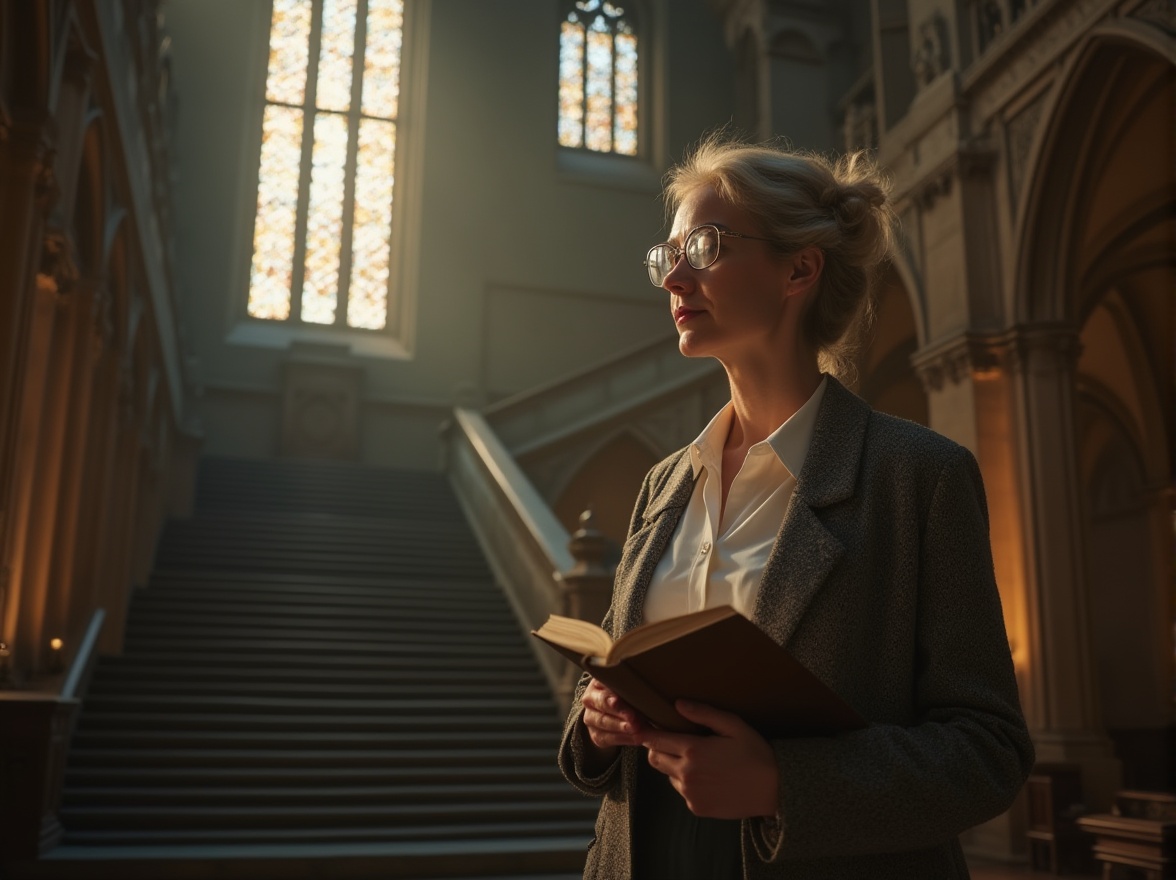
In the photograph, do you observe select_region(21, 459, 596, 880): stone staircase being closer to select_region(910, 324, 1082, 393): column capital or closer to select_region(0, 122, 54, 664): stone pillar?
select_region(0, 122, 54, 664): stone pillar

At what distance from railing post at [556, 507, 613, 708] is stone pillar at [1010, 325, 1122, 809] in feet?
12.0

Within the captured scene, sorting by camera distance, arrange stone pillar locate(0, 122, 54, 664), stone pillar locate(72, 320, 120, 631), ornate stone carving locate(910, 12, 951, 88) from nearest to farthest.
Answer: stone pillar locate(0, 122, 54, 664)
stone pillar locate(72, 320, 120, 631)
ornate stone carving locate(910, 12, 951, 88)

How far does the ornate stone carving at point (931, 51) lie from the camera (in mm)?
11500

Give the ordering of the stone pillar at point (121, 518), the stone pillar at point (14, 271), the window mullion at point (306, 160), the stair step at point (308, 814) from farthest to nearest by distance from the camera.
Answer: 1. the window mullion at point (306, 160)
2. the stone pillar at point (121, 518)
3. the stair step at point (308, 814)
4. the stone pillar at point (14, 271)

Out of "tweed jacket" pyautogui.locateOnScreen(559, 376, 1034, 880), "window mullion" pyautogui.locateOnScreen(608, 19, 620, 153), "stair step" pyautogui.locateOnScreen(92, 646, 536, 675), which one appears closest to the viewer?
"tweed jacket" pyautogui.locateOnScreen(559, 376, 1034, 880)

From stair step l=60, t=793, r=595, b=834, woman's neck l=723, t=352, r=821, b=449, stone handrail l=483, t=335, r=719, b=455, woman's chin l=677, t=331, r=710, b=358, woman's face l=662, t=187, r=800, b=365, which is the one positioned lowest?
stair step l=60, t=793, r=595, b=834

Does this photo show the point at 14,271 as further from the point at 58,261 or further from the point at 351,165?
the point at 351,165

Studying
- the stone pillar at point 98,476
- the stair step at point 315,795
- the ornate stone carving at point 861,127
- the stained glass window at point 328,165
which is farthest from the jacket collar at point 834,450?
the stained glass window at point 328,165

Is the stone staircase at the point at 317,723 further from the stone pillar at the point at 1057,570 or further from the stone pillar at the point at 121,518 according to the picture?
the stone pillar at the point at 1057,570

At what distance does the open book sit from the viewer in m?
1.16

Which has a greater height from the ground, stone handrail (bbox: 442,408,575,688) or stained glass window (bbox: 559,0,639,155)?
stained glass window (bbox: 559,0,639,155)

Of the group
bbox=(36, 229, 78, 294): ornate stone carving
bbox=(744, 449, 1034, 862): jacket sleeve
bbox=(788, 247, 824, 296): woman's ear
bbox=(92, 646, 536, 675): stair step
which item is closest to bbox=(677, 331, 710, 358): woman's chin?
bbox=(788, 247, 824, 296): woman's ear

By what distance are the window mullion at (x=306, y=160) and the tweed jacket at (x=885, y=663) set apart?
18.6 meters

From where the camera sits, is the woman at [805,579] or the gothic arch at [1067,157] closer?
the woman at [805,579]
